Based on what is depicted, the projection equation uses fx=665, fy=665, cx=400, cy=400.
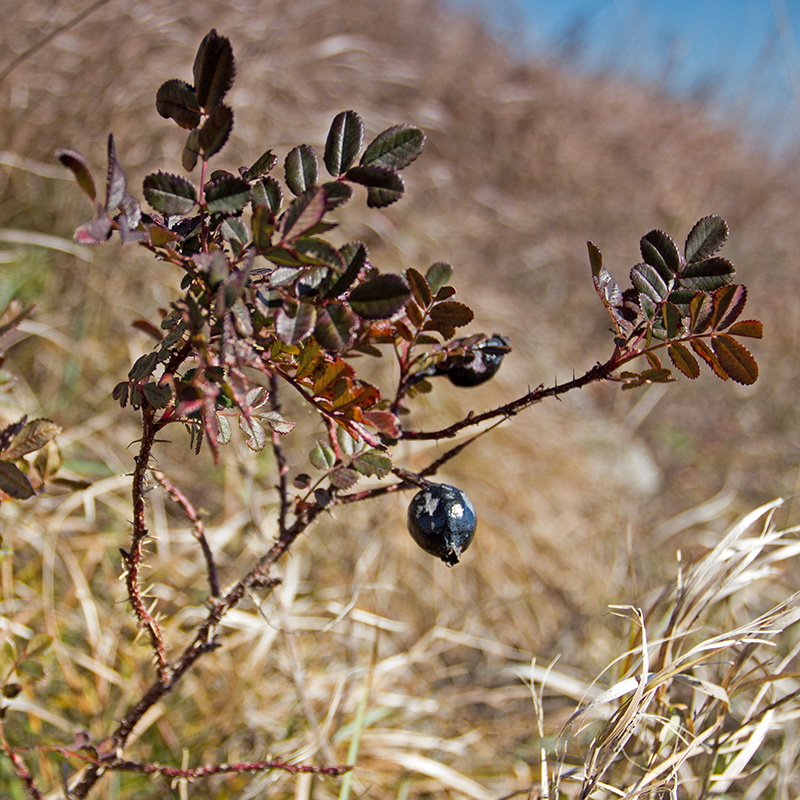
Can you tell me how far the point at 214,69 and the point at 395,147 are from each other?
0.13 m

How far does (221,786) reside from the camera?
1.01m

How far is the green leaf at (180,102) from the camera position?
41 centimetres

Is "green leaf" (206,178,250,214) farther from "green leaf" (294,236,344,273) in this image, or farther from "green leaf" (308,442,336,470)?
"green leaf" (308,442,336,470)

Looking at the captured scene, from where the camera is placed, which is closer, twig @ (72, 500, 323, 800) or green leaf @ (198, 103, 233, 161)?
green leaf @ (198, 103, 233, 161)

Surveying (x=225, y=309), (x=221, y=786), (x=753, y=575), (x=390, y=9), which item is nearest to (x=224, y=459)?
(x=221, y=786)

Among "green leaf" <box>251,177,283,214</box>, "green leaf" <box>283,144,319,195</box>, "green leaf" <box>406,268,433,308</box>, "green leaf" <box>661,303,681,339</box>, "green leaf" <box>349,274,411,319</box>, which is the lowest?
"green leaf" <box>661,303,681,339</box>

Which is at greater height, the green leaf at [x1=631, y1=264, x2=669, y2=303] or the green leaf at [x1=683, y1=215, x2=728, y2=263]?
the green leaf at [x1=683, y1=215, x2=728, y2=263]

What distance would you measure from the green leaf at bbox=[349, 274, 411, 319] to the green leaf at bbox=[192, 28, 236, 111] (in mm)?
144

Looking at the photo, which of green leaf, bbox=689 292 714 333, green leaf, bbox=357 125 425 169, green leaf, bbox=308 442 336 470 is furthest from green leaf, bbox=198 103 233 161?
green leaf, bbox=689 292 714 333

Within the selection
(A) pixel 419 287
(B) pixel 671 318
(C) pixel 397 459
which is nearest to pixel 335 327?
(A) pixel 419 287

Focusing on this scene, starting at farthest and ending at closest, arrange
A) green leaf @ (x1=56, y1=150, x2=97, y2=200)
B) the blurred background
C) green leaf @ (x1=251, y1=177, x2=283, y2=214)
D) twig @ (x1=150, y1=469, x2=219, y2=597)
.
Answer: the blurred background < twig @ (x1=150, y1=469, x2=219, y2=597) < green leaf @ (x1=251, y1=177, x2=283, y2=214) < green leaf @ (x1=56, y1=150, x2=97, y2=200)

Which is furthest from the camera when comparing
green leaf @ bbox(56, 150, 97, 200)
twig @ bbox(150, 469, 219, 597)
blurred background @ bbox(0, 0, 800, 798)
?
blurred background @ bbox(0, 0, 800, 798)

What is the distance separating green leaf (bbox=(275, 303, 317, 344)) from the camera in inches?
15.1

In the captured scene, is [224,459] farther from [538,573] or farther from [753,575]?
[753,575]
